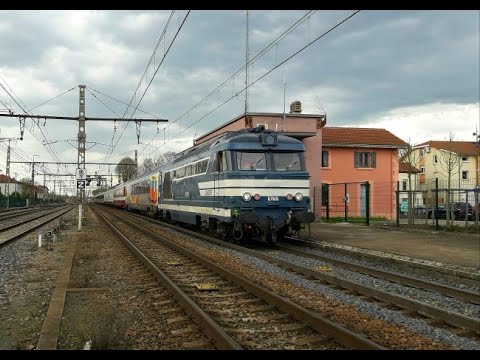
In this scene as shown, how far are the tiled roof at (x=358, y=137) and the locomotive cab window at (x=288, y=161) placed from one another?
1921 centimetres

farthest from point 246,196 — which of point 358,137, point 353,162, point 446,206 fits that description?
point 358,137

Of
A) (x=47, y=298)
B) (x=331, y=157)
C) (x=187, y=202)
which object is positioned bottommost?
(x=47, y=298)

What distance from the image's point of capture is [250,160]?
14.9 m

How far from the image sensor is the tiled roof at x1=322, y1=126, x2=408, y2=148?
116 feet

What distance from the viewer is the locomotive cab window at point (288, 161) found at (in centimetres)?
1522

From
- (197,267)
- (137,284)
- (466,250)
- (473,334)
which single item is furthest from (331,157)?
(473,334)

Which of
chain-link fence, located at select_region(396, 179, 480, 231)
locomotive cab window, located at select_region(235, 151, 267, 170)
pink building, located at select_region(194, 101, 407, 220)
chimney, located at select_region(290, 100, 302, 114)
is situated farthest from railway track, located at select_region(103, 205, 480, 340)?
chimney, located at select_region(290, 100, 302, 114)

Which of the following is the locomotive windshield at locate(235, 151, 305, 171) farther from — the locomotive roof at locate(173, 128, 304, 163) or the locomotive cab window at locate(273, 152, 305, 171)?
the locomotive roof at locate(173, 128, 304, 163)

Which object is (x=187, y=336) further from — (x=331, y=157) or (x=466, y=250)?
(x=331, y=157)

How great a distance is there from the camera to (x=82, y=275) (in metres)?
10.3

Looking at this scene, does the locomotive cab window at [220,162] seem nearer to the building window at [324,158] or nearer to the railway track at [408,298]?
the railway track at [408,298]

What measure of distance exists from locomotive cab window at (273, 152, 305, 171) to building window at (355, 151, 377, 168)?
2099cm

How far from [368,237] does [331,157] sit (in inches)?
738

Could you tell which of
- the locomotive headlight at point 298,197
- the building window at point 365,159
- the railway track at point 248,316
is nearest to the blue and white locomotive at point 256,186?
the locomotive headlight at point 298,197
